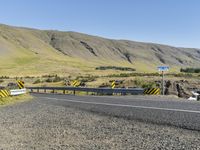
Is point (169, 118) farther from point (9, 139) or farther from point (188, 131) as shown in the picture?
point (9, 139)

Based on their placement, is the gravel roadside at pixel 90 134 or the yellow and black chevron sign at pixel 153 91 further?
the yellow and black chevron sign at pixel 153 91

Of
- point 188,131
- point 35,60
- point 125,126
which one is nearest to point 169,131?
point 188,131

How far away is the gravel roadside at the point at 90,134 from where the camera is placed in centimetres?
942

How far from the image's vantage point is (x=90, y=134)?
1124cm

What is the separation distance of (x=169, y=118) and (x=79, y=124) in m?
3.16

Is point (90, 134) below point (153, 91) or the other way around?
below

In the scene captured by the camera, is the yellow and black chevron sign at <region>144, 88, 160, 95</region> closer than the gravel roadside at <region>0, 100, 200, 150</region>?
No

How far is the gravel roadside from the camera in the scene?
942 cm

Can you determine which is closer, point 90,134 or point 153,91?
point 90,134

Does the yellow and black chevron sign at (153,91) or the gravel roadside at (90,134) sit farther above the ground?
the yellow and black chevron sign at (153,91)

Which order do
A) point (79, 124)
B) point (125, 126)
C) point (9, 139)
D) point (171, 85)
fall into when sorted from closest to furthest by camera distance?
point (9, 139)
point (125, 126)
point (79, 124)
point (171, 85)

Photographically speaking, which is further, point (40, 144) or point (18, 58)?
point (18, 58)

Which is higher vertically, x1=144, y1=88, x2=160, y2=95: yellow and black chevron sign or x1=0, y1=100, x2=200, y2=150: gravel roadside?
x1=144, y1=88, x2=160, y2=95: yellow and black chevron sign

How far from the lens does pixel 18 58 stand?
545 ft
